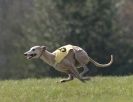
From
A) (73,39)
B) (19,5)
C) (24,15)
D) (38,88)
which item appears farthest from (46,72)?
(38,88)

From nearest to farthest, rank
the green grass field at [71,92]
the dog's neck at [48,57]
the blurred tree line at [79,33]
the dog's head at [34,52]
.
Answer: the green grass field at [71,92] → the dog's head at [34,52] → the dog's neck at [48,57] → the blurred tree line at [79,33]

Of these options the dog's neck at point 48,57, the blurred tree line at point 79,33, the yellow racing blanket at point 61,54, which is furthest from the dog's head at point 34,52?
the blurred tree line at point 79,33

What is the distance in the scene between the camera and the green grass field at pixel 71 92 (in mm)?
13336

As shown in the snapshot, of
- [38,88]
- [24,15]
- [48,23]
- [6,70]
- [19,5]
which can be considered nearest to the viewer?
[38,88]

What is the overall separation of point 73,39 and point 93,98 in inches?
1113

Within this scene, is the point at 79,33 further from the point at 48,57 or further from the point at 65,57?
the point at 65,57

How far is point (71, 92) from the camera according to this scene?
1425cm

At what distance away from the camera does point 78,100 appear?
13.1 meters

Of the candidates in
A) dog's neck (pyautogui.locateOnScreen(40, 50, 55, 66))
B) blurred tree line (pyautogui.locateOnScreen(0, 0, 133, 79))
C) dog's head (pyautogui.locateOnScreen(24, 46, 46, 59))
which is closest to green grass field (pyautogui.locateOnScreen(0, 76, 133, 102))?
dog's neck (pyautogui.locateOnScreen(40, 50, 55, 66))

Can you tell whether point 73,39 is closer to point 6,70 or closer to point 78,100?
point 6,70

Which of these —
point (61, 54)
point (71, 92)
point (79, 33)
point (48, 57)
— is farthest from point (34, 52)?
point (79, 33)

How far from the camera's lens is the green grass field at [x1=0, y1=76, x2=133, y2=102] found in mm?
13336

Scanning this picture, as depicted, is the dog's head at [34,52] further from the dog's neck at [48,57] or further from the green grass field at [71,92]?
the green grass field at [71,92]

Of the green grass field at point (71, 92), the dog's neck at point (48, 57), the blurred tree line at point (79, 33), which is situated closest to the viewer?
the green grass field at point (71, 92)
